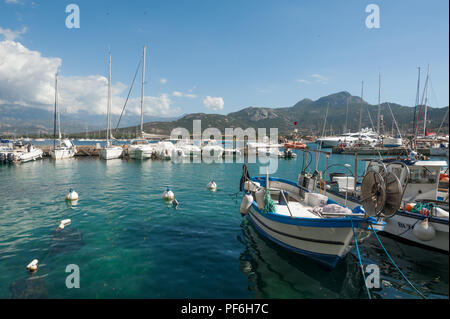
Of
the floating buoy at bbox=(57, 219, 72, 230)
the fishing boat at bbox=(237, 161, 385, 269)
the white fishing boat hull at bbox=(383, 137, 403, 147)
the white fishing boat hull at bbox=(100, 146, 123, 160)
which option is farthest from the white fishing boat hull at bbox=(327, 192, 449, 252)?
the white fishing boat hull at bbox=(383, 137, 403, 147)

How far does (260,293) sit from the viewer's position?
25.0 feet

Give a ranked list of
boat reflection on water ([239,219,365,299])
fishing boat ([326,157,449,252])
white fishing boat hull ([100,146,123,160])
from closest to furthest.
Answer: boat reflection on water ([239,219,365,299]), fishing boat ([326,157,449,252]), white fishing boat hull ([100,146,123,160])

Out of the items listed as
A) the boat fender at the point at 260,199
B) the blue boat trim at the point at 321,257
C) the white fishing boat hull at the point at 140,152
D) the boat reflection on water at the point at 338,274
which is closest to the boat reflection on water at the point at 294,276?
the boat reflection on water at the point at 338,274

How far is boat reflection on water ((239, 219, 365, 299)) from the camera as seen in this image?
7676 millimetres

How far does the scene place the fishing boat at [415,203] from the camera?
7938mm

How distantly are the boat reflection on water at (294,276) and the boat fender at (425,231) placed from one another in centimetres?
298

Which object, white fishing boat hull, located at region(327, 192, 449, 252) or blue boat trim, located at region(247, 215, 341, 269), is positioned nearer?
blue boat trim, located at region(247, 215, 341, 269)

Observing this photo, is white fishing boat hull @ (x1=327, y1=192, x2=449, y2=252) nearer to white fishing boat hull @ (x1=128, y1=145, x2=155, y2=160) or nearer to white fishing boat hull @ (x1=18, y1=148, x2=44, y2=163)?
white fishing boat hull @ (x1=128, y1=145, x2=155, y2=160)

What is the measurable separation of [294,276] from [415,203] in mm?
8170

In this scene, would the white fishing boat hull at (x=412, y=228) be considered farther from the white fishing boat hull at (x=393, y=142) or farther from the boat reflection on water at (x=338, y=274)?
the white fishing boat hull at (x=393, y=142)

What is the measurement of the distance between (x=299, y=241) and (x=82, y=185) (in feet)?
76.0

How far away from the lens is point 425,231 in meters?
9.70

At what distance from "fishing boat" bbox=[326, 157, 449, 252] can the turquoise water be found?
2.36 ft

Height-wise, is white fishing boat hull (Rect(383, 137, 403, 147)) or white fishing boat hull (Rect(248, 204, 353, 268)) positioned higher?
white fishing boat hull (Rect(383, 137, 403, 147))
